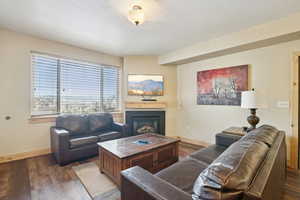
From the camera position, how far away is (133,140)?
265 centimetres

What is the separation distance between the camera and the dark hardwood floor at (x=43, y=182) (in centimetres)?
188

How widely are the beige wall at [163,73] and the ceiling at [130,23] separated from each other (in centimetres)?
108

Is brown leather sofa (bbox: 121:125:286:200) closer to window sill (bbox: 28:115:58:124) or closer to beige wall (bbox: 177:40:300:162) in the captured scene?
beige wall (bbox: 177:40:300:162)

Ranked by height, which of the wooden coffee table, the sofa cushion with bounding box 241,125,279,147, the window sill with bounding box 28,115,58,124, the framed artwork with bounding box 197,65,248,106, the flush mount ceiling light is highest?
the flush mount ceiling light

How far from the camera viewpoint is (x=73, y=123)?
3.35 metres

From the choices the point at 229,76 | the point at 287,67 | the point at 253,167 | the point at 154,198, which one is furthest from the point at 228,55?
the point at 154,198

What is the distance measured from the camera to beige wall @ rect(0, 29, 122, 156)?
286 cm

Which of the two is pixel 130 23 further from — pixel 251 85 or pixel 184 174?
pixel 251 85

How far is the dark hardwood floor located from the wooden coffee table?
43 cm

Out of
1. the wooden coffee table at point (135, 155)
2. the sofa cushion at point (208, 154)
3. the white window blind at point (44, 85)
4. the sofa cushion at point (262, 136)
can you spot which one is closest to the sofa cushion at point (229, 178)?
the sofa cushion at point (262, 136)

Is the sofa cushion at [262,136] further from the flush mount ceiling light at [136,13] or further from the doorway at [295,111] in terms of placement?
the flush mount ceiling light at [136,13]

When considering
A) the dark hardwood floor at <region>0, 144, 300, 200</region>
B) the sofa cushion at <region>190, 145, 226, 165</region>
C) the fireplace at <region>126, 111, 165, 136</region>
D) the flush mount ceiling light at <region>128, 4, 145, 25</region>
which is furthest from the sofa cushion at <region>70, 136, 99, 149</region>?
the flush mount ceiling light at <region>128, 4, 145, 25</region>

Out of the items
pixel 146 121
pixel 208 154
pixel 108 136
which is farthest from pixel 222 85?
pixel 108 136

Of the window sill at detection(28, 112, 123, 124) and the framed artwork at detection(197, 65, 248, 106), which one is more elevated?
the framed artwork at detection(197, 65, 248, 106)
